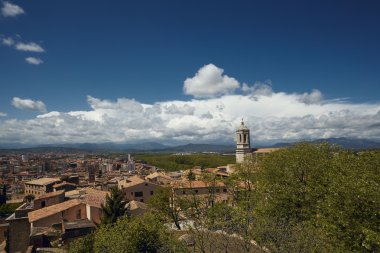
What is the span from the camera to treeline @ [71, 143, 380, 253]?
62.7ft

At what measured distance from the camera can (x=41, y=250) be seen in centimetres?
3347

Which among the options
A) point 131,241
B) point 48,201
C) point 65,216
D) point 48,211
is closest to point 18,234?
point 48,211

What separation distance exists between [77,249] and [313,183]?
21.8 m

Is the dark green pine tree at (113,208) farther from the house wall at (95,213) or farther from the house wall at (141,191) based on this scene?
the house wall at (141,191)

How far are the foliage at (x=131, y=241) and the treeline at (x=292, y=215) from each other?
0.24 feet

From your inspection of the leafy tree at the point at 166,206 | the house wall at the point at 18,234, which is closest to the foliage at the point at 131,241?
the house wall at the point at 18,234

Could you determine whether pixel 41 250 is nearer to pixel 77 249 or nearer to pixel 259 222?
pixel 77 249

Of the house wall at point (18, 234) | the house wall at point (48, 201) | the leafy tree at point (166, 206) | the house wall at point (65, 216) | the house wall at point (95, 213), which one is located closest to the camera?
the house wall at point (18, 234)

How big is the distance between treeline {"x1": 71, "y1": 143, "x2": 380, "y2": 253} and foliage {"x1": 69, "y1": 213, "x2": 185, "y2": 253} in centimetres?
7

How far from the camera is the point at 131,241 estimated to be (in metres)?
25.6

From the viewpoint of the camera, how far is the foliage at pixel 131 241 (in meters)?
23.8

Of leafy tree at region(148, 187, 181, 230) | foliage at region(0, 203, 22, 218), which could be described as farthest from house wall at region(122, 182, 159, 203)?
foliage at region(0, 203, 22, 218)

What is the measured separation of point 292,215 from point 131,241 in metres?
14.8

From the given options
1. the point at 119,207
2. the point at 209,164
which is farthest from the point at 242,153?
the point at 119,207
